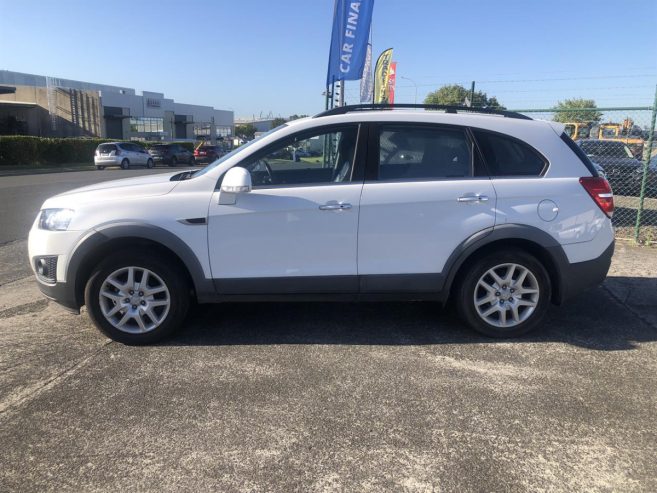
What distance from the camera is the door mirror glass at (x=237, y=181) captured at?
380cm

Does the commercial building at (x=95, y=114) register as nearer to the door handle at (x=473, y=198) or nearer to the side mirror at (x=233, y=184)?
the side mirror at (x=233, y=184)

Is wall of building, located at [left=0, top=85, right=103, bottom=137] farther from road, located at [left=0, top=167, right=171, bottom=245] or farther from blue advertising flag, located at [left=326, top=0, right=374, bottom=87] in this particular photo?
blue advertising flag, located at [left=326, top=0, right=374, bottom=87]

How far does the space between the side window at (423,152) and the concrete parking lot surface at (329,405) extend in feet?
4.44

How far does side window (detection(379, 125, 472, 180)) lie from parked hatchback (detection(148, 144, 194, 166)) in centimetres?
3277

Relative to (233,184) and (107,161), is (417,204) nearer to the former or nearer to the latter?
(233,184)

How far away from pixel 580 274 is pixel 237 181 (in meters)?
2.82

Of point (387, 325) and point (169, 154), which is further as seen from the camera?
point (169, 154)

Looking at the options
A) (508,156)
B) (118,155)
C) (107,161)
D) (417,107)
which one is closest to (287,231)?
(417,107)

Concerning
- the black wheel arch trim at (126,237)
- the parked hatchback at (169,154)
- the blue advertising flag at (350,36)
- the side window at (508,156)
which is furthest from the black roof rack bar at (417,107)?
the parked hatchback at (169,154)

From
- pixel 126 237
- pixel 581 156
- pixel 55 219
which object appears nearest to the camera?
pixel 126 237

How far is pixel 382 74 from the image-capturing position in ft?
60.4

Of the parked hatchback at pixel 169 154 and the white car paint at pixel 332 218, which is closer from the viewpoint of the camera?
the white car paint at pixel 332 218

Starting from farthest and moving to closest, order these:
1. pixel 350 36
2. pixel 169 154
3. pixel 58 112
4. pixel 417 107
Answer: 1. pixel 58 112
2. pixel 169 154
3. pixel 350 36
4. pixel 417 107

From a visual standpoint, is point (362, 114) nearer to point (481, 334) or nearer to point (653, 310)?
point (481, 334)
